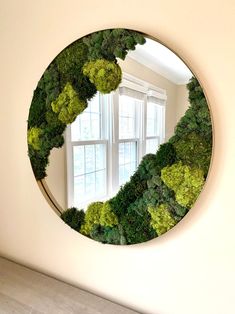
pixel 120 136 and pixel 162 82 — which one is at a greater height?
pixel 162 82

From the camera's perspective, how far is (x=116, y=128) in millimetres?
1064

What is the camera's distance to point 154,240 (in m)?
1.04

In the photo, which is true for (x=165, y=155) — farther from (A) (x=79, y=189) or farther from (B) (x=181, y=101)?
(A) (x=79, y=189)

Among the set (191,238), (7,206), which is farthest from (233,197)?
(7,206)

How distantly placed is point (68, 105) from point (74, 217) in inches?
19.6

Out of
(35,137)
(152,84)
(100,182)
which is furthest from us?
(35,137)

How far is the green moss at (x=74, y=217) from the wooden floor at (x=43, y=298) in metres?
0.31

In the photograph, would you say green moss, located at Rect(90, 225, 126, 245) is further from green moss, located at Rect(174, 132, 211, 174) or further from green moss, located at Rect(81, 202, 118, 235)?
green moss, located at Rect(174, 132, 211, 174)

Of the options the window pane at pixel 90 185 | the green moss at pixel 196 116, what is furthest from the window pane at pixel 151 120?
the window pane at pixel 90 185

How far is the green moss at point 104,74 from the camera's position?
102 cm

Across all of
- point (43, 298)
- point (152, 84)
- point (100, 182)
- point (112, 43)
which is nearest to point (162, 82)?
point (152, 84)

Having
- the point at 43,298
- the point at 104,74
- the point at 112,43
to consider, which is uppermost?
the point at 112,43

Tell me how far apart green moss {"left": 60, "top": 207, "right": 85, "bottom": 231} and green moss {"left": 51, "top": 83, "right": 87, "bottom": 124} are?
0.40 metres

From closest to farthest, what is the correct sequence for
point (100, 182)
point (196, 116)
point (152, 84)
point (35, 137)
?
point (196, 116) < point (152, 84) < point (100, 182) < point (35, 137)
